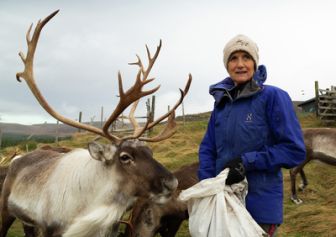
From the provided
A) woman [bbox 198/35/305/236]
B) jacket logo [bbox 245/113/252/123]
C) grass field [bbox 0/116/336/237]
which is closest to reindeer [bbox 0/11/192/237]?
woman [bbox 198/35/305/236]

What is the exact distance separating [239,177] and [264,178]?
172 mm

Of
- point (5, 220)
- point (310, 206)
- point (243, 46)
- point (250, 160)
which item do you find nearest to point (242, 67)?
point (243, 46)

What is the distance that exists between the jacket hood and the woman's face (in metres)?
0.05

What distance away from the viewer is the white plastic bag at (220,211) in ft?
7.38

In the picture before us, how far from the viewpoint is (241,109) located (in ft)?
8.20

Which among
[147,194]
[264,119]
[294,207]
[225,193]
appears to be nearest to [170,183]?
[147,194]

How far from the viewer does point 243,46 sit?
99.3 inches

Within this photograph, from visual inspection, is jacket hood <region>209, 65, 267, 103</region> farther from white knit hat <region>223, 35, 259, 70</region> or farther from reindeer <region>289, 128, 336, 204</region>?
reindeer <region>289, 128, 336, 204</region>

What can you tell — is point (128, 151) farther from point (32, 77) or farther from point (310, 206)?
point (310, 206)

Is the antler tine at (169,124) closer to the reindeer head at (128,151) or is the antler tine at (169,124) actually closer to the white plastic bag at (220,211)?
the reindeer head at (128,151)

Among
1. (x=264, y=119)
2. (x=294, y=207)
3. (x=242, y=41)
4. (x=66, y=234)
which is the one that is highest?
(x=242, y=41)

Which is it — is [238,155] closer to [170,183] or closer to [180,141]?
[170,183]

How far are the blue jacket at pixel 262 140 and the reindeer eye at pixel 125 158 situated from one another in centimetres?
105

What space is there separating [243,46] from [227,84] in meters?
0.31
